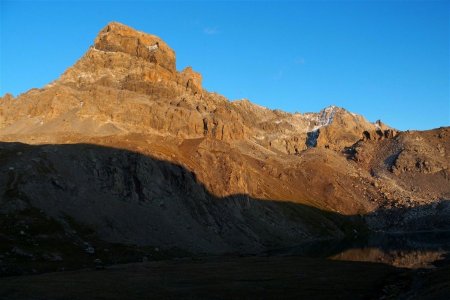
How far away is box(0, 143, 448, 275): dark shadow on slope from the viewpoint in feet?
301

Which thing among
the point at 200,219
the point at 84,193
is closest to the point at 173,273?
the point at 84,193

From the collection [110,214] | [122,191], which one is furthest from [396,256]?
[122,191]

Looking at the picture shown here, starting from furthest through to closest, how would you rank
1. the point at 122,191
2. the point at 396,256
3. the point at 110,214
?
1. the point at 122,191
2. the point at 396,256
3. the point at 110,214

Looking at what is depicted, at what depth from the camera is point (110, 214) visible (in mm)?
111062

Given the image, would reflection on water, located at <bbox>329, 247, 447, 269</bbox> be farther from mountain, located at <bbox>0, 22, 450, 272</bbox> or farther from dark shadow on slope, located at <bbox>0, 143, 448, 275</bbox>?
mountain, located at <bbox>0, 22, 450, 272</bbox>

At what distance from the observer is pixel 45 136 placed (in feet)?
514

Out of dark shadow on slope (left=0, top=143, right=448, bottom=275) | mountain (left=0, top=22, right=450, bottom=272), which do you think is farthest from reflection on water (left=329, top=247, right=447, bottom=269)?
mountain (left=0, top=22, right=450, bottom=272)

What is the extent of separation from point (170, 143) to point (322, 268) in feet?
348

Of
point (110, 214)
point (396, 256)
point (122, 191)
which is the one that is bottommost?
point (396, 256)

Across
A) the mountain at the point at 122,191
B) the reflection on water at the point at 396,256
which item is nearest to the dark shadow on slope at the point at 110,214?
the mountain at the point at 122,191

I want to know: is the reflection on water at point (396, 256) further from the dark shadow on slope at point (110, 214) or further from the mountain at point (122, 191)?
the mountain at point (122, 191)

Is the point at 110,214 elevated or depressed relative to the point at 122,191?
depressed

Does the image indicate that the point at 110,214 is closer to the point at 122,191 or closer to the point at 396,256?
the point at 122,191

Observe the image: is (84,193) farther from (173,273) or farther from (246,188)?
(246,188)
